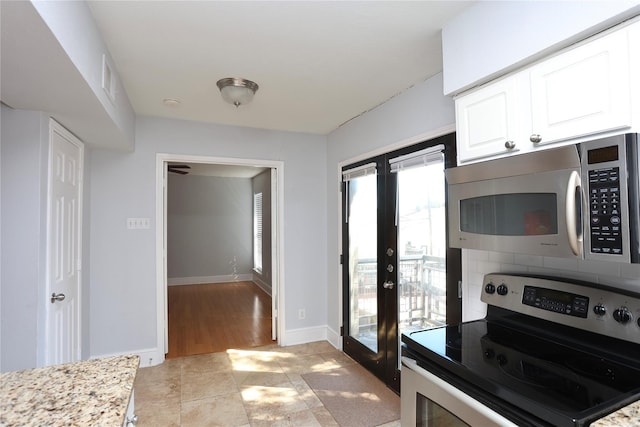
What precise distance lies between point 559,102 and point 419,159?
125 centimetres

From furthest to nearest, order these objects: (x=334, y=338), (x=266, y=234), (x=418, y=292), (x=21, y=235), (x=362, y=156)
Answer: (x=266, y=234)
(x=334, y=338)
(x=362, y=156)
(x=418, y=292)
(x=21, y=235)

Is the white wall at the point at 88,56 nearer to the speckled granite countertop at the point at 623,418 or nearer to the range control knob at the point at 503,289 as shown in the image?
the speckled granite countertop at the point at 623,418

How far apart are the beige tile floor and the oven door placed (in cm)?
101

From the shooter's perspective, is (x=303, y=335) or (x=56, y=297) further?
(x=303, y=335)

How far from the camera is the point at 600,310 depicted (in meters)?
1.27

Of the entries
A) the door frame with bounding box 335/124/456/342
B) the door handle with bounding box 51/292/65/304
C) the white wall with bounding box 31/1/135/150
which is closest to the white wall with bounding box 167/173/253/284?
the door frame with bounding box 335/124/456/342

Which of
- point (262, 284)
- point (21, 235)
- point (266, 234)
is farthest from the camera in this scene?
point (262, 284)

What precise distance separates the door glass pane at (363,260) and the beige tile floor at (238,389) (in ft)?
1.33

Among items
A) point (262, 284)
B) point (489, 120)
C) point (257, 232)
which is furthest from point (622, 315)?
point (257, 232)

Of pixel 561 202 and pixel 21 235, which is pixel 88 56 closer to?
pixel 21 235

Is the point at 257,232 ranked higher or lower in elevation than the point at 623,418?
higher

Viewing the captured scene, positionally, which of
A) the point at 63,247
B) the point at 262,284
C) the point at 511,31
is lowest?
the point at 262,284

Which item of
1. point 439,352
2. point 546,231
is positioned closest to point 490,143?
point 546,231

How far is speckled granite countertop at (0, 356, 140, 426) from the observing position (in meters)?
0.88
